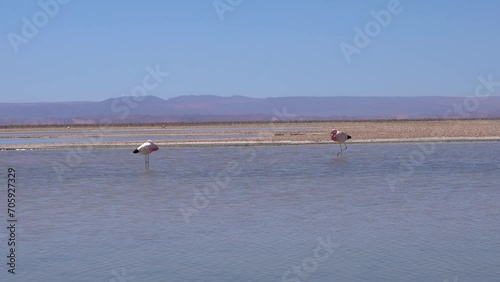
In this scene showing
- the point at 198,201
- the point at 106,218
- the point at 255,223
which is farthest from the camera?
the point at 198,201

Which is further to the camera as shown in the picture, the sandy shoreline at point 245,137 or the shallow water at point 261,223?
the sandy shoreline at point 245,137

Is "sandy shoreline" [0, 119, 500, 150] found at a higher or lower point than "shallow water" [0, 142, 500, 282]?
higher

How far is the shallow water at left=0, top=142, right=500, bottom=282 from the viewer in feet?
29.8

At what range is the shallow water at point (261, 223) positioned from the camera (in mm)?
9070

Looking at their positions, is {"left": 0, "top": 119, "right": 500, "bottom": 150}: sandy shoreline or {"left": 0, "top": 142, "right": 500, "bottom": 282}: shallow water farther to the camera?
{"left": 0, "top": 119, "right": 500, "bottom": 150}: sandy shoreline


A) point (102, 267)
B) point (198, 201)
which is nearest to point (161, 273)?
point (102, 267)

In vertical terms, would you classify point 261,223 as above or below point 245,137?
below

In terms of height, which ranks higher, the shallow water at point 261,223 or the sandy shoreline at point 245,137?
the sandy shoreline at point 245,137

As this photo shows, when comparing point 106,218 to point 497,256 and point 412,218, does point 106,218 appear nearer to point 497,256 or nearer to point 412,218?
point 412,218

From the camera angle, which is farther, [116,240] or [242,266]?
[116,240]

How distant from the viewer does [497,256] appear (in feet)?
30.9

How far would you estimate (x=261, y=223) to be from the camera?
1214cm

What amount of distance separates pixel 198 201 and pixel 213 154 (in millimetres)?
14956

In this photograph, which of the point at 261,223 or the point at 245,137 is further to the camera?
the point at 245,137
